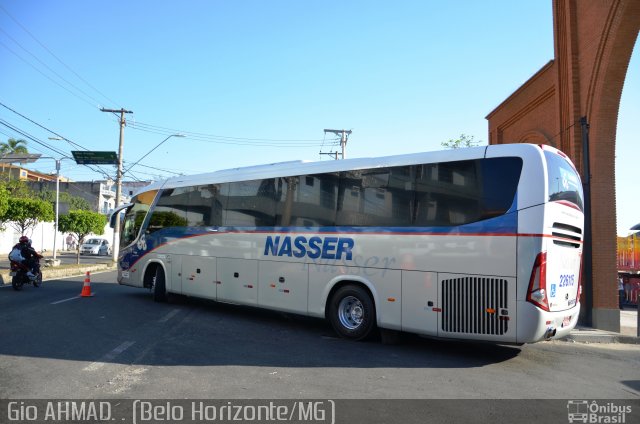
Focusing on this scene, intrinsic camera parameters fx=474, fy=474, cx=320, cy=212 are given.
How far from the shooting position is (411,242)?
789cm

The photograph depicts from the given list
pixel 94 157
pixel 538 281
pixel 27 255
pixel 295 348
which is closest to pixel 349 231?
pixel 295 348

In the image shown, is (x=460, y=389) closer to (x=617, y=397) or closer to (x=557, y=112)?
(x=617, y=397)

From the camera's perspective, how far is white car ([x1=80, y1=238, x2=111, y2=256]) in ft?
157

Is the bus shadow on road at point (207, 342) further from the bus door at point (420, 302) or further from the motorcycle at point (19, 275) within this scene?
the motorcycle at point (19, 275)

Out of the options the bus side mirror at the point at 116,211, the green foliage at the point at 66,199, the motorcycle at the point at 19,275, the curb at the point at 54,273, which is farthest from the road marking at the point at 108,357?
the green foliage at the point at 66,199

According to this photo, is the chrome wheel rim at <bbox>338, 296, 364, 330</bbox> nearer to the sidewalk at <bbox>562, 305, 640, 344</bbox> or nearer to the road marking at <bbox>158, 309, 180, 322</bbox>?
the road marking at <bbox>158, 309, 180, 322</bbox>

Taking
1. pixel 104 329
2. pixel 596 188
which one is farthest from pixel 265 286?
pixel 596 188

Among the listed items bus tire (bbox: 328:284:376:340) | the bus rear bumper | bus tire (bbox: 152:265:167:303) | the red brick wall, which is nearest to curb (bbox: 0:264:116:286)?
bus tire (bbox: 152:265:167:303)

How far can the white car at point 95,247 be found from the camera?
157 ft

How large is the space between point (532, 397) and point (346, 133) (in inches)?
1483

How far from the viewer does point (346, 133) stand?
42.2 meters

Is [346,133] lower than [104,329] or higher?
higher

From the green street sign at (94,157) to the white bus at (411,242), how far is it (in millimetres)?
23253

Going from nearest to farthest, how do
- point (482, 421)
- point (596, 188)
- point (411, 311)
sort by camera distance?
point (482, 421) < point (411, 311) < point (596, 188)
